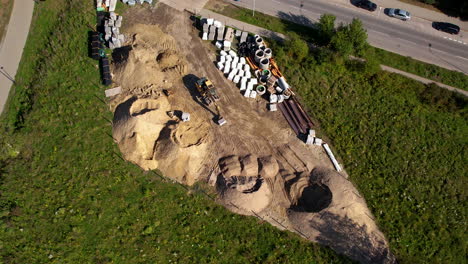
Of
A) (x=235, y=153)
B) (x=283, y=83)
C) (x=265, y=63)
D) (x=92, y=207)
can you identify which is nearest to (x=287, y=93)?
(x=283, y=83)

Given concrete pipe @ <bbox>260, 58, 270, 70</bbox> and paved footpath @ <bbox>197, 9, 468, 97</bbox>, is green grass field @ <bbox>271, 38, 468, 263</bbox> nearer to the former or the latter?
paved footpath @ <bbox>197, 9, 468, 97</bbox>

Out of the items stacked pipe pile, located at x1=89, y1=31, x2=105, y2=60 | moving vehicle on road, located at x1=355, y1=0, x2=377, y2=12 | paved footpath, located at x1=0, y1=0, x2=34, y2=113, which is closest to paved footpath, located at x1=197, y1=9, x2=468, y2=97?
moving vehicle on road, located at x1=355, y1=0, x2=377, y2=12

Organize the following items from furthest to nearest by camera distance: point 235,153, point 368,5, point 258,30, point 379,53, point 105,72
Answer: point 368,5 → point 258,30 → point 379,53 → point 105,72 → point 235,153

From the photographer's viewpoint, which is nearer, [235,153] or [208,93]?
[235,153]

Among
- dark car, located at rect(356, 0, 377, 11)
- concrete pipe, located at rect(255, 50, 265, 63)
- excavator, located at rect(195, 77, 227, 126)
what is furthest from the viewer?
dark car, located at rect(356, 0, 377, 11)

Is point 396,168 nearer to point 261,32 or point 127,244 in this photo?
point 261,32

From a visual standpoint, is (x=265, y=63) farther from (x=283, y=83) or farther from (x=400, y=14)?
(x=400, y=14)

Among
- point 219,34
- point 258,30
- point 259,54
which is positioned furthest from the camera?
point 258,30
